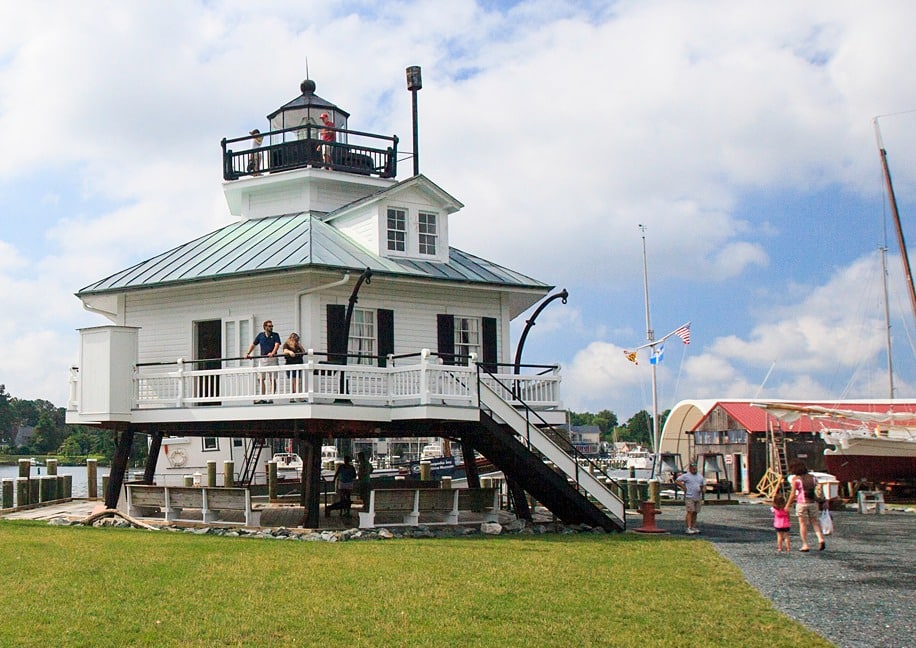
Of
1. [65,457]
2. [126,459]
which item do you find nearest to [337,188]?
[126,459]

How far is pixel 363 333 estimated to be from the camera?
25094 mm

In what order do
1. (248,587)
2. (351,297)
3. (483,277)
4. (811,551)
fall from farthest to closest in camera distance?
(483,277)
(351,297)
(811,551)
(248,587)

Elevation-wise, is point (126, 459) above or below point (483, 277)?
below

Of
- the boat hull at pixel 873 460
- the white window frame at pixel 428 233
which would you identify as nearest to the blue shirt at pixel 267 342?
the white window frame at pixel 428 233

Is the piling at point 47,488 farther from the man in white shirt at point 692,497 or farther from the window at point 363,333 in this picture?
the man in white shirt at point 692,497

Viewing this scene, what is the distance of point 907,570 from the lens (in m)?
17.5

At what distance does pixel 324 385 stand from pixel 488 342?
6.12m

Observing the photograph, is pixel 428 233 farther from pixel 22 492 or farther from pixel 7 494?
pixel 7 494

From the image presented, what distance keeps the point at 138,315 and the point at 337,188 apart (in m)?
6.38

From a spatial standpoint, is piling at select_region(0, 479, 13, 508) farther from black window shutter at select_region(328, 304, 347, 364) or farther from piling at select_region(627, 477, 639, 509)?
piling at select_region(627, 477, 639, 509)

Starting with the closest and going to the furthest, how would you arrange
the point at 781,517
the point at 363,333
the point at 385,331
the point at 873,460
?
the point at 781,517 → the point at 363,333 → the point at 385,331 → the point at 873,460

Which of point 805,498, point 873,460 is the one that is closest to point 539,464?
point 805,498

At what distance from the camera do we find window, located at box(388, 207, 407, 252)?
26.1 m

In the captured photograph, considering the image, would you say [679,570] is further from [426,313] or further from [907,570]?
[426,313]
